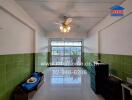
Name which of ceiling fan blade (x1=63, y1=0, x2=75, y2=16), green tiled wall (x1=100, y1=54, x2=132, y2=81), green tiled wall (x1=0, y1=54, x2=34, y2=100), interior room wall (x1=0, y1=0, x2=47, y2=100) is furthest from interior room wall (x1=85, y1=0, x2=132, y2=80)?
green tiled wall (x1=0, y1=54, x2=34, y2=100)

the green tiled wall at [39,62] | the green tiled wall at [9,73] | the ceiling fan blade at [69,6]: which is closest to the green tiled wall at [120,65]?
the ceiling fan blade at [69,6]

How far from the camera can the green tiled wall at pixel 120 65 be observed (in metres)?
3.60

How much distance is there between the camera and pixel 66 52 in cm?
1198

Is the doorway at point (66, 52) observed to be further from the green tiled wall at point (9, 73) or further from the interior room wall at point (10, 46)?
the green tiled wall at point (9, 73)

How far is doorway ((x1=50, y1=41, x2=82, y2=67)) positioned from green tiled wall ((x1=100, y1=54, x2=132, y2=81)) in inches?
258

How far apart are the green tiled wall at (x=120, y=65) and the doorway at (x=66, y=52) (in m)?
6.56

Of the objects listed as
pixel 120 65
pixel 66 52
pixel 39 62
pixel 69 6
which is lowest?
pixel 39 62

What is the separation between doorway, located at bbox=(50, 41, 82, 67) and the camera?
11.8m

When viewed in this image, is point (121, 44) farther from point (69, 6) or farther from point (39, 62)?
point (39, 62)

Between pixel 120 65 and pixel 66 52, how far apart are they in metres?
7.99

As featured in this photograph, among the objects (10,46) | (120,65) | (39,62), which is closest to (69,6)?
(10,46)

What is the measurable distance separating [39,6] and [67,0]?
1081 mm

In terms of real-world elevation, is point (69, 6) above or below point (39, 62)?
above

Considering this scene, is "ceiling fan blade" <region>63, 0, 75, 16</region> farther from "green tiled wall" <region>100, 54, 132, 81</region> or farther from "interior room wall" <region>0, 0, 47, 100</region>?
"green tiled wall" <region>100, 54, 132, 81</region>
